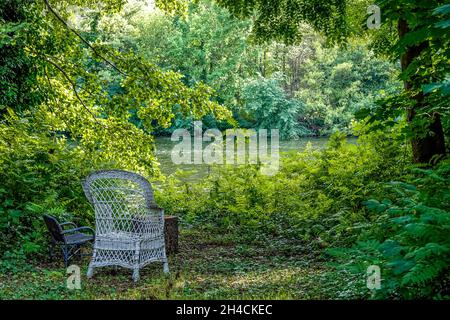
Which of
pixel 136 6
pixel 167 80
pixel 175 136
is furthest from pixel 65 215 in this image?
pixel 136 6

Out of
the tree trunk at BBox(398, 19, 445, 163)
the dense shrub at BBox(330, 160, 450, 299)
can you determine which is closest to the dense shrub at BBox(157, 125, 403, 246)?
the tree trunk at BBox(398, 19, 445, 163)

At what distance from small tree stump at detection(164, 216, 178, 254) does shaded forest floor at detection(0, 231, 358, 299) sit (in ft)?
0.50

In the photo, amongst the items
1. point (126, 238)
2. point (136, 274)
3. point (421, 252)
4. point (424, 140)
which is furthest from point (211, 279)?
point (421, 252)

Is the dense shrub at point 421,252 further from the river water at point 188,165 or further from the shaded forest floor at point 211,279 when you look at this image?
the river water at point 188,165

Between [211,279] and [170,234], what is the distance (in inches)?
75.7

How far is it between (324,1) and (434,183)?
3.66m

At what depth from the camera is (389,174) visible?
28.3ft

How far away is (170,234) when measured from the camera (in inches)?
330

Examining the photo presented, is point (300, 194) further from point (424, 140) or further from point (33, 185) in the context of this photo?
point (33, 185)

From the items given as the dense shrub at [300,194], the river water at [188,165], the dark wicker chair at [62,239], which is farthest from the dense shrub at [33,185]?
the river water at [188,165]

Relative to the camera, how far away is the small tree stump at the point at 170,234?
27.4ft
